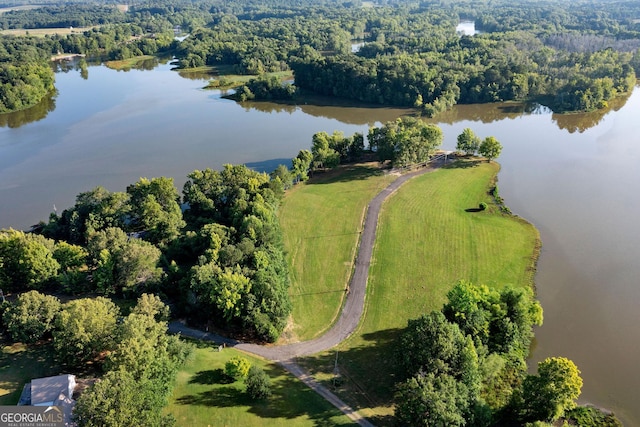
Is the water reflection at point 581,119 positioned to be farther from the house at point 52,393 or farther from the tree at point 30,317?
the house at point 52,393

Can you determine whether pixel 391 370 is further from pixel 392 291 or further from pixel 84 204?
pixel 84 204

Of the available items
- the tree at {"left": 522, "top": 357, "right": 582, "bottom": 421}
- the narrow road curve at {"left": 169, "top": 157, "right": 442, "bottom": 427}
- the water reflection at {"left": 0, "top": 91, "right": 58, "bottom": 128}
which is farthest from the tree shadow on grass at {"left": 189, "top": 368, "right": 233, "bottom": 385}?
the water reflection at {"left": 0, "top": 91, "right": 58, "bottom": 128}

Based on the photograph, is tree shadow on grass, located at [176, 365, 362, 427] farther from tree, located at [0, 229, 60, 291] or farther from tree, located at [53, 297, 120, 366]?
tree, located at [0, 229, 60, 291]

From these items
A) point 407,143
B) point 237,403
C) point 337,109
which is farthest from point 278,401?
point 337,109

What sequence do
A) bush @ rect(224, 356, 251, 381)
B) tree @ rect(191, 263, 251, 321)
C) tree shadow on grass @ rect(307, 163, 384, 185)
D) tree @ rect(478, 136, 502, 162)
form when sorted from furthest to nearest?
tree @ rect(478, 136, 502, 162), tree shadow on grass @ rect(307, 163, 384, 185), tree @ rect(191, 263, 251, 321), bush @ rect(224, 356, 251, 381)

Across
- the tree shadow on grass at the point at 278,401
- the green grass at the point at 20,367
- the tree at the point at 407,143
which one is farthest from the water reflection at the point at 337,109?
the green grass at the point at 20,367

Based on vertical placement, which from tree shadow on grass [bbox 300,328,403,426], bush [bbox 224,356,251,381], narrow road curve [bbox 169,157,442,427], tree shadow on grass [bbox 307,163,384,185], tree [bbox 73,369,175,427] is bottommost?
tree shadow on grass [bbox 300,328,403,426]

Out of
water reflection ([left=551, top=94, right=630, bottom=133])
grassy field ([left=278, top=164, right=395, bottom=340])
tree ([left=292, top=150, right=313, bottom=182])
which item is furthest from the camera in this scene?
water reflection ([left=551, top=94, right=630, bottom=133])
